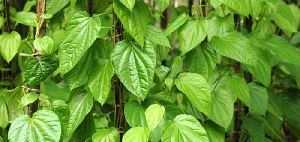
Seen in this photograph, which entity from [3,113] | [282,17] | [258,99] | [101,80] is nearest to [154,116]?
[101,80]

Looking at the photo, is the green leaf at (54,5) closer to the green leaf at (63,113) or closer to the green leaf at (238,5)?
the green leaf at (63,113)

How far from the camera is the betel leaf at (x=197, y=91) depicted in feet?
3.75

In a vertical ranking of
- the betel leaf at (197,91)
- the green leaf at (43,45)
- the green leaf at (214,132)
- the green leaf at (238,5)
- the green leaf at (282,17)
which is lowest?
the green leaf at (214,132)

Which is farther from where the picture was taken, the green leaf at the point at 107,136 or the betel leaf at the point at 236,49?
the betel leaf at the point at 236,49

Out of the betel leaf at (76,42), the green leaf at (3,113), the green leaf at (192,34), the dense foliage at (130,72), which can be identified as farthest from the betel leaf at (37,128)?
the green leaf at (192,34)

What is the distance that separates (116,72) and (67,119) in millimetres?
157

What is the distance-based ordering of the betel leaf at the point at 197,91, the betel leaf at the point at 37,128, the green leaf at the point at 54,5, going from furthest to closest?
the green leaf at the point at 54,5, the betel leaf at the point at 197,91, the betel leaf at the point at 37,128

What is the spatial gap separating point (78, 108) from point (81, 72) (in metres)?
0.09

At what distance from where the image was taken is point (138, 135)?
106 cm

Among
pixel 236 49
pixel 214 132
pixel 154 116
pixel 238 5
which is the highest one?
pixel 238 5

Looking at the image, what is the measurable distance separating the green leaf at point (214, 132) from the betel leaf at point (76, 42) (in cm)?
42

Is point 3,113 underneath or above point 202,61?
underneath

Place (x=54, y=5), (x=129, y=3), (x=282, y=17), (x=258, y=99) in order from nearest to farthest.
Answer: (x=129, y=3) < (x=54, y=5) < (x=258, y=99) < (x=282, y=17)

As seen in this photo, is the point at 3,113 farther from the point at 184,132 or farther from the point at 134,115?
the point at 184,132
